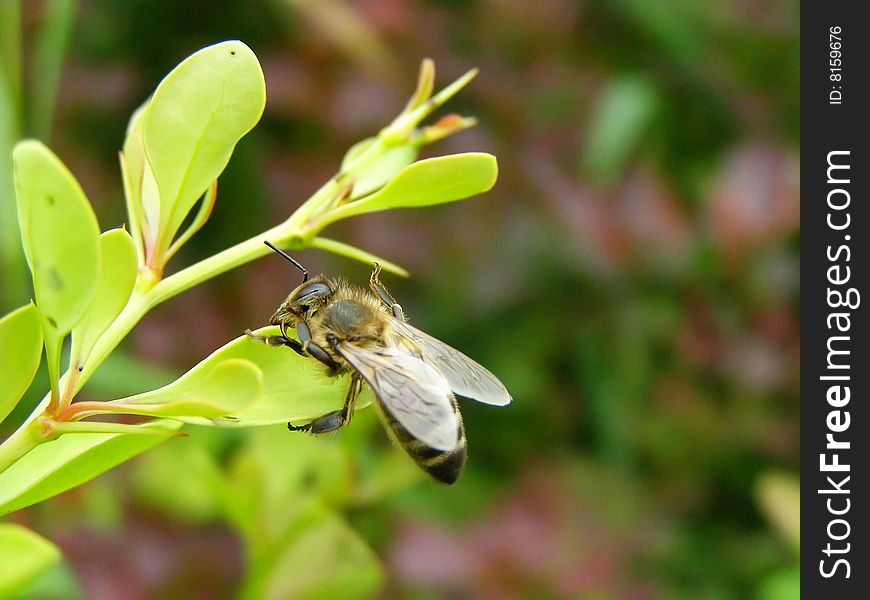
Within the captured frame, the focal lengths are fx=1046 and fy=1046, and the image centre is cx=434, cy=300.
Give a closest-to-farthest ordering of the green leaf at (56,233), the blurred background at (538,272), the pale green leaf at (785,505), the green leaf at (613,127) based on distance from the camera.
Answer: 1. the green leaf at (56,233)
2. the pale green leaf at (785,505)
3. the blurred background at (538,272)
4. the green leaf at (613,127)

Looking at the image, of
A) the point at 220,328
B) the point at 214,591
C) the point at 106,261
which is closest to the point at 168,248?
the point at 106,261

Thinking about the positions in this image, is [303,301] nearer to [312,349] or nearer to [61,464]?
[312,349]

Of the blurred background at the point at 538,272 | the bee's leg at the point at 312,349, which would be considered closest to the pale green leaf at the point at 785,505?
the blurred background at the point at 538,272

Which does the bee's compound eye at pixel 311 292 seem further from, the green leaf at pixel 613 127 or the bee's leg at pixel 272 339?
the green leaf at pixel 613 127

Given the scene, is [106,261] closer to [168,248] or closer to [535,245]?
[168,248]

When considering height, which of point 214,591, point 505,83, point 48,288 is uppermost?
point 505,83

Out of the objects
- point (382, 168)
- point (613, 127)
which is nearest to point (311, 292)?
point (382, 168)
